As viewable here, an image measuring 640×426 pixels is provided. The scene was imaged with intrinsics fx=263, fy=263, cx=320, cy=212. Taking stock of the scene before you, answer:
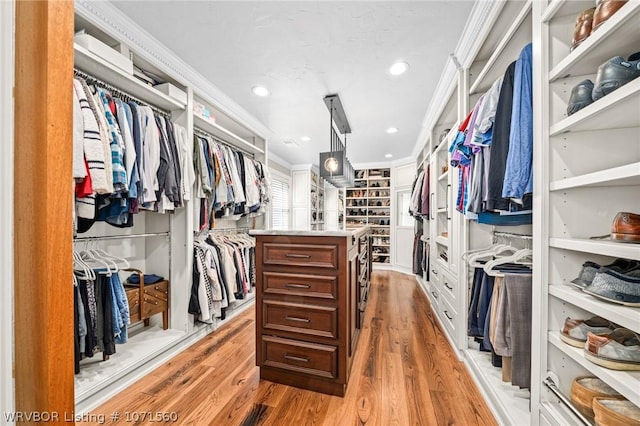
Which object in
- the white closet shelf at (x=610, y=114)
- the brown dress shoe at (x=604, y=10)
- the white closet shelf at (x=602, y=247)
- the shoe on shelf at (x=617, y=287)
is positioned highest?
the brown dress shoe at (x=604, y=10)

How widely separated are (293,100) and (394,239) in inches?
151

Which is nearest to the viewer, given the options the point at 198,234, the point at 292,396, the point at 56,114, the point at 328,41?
the point at 56,114

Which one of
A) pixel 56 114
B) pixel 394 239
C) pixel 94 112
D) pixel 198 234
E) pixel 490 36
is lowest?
pixel 394 239

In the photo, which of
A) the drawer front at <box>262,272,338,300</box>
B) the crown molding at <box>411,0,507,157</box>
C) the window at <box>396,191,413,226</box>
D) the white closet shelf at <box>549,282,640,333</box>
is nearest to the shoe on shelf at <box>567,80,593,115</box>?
the white closet shelf at <box>549,282,640,333</box>

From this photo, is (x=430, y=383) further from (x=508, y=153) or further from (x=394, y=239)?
(x=394, y=239)

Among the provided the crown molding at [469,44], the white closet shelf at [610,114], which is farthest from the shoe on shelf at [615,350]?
the crown molding at [469,44]

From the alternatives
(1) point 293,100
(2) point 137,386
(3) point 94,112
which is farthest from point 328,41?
(2) point 137,386

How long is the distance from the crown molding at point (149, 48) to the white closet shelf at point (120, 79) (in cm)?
21

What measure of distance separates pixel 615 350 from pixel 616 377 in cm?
9

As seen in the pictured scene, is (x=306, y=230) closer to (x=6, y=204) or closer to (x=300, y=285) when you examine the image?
(x=300, y=285)

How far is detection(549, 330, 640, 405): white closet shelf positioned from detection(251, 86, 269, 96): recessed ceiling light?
9.18ft

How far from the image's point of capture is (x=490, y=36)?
5.71 feet

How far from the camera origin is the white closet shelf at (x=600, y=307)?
0.77 m

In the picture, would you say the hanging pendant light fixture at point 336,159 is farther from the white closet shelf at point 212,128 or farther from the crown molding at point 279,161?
the crown molding at point 279,161
